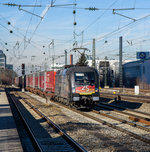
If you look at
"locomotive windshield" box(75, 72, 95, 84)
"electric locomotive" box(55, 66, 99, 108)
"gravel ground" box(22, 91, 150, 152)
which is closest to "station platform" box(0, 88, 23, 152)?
"gravel ground" box(22, 91, 150, 152)

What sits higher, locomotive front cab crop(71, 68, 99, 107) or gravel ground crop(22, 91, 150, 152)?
locomotive front cab crop(71, 68, 99, 107)

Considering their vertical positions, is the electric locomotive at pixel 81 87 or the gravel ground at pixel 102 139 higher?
the electric locomotive at pixel 81 87

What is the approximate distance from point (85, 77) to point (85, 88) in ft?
2.61

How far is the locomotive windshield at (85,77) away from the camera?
1695 centimetres

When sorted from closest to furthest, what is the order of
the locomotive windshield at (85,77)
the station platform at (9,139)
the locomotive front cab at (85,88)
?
1. the station platform at (9,139)
2. the locomotive front cab at (85,88)
3. the locomotive windshield at (85,77)

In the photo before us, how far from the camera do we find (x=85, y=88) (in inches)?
660

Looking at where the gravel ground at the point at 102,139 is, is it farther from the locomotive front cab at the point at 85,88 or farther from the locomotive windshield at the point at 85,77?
the locomotive windshield at the point at 85,77

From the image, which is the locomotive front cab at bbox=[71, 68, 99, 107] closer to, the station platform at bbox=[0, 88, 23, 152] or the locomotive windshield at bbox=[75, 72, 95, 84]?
the locomotive windshield at bbox=[75, 72, 95, 84]

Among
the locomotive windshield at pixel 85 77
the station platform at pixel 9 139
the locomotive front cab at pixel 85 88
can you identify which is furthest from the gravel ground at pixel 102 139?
the locomotive windshield at pixel 85 77

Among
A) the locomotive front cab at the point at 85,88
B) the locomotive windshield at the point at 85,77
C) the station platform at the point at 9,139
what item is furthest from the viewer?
the locomotive windshield at the point at 85,77

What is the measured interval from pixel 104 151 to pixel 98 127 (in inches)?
149

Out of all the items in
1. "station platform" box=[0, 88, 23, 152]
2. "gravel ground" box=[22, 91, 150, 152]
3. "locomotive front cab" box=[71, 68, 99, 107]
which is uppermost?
"locomotive front cab" box=[71, 68, 99, 107]

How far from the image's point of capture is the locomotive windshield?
55.6 feet

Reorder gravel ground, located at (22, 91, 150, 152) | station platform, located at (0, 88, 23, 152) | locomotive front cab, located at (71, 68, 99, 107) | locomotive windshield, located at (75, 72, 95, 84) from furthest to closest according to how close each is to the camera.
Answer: locomotive windshield, located at (75, 72, 95, 84), locomotive front cab, located at (71, 68, 99, 107), gravel ground, located at (22, 91, 150, 152), station platform, located at (0, 88, 23, 152)
